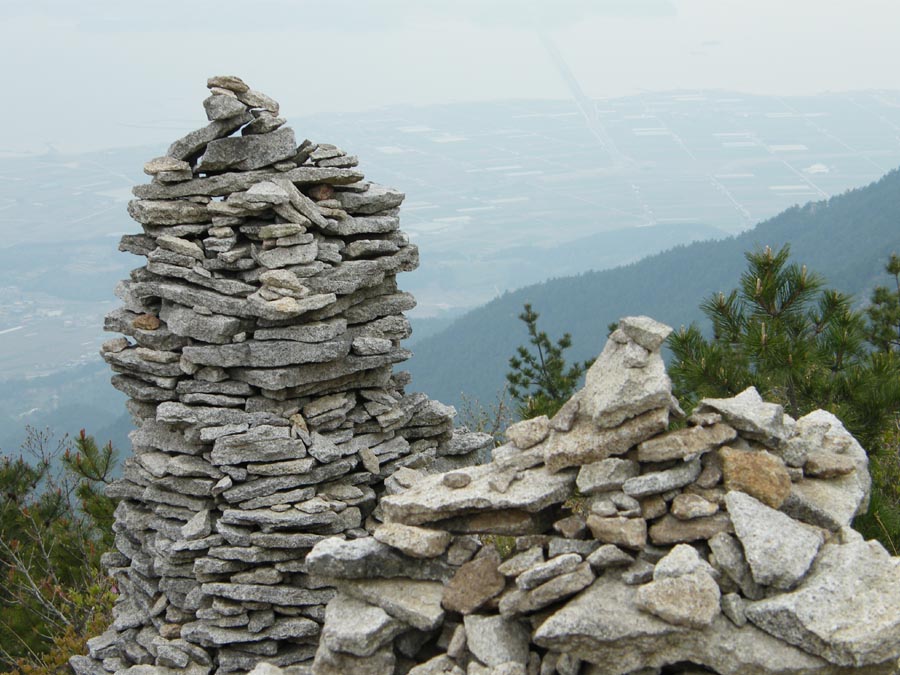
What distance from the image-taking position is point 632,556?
671 centimetres

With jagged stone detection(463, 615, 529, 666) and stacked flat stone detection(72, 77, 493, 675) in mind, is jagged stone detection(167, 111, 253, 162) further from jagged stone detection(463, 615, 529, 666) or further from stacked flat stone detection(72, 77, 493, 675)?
jagged stone detection(463, 615, 529, 666)

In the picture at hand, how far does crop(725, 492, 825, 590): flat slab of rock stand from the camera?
20.1ft

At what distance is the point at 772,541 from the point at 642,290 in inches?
3103

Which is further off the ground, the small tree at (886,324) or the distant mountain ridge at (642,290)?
the small tree at (886,324)

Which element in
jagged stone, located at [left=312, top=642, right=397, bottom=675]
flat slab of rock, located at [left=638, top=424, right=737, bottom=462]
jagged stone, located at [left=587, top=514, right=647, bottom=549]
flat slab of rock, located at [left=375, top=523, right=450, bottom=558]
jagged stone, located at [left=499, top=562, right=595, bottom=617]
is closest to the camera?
jagged stone, located at [left=499, top=562, right=595, bottom=617]

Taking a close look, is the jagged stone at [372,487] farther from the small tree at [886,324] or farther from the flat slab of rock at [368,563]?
the small tree at [886,324]

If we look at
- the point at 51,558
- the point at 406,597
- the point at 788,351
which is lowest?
the point at 51,558

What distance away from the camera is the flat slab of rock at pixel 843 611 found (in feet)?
18.8

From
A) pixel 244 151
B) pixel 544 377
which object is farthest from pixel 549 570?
pixel 544 377

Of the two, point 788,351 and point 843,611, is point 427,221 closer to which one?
point 788,351

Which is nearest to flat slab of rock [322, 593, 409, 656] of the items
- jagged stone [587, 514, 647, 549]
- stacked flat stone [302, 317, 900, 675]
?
stacked flat stone [302, 317, 900, 675]

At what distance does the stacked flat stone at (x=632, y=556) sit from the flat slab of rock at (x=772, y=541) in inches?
0.5

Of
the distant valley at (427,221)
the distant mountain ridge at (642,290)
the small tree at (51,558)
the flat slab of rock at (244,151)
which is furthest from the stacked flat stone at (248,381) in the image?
the distant valley at (427,221)

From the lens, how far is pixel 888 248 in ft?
196
